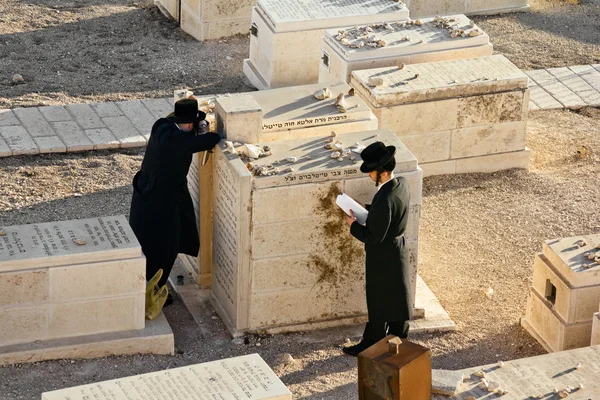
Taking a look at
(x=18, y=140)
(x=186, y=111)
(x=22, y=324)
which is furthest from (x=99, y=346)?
(x=18, y=140)

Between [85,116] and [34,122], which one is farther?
[85,116]

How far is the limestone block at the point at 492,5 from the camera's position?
16547 mm

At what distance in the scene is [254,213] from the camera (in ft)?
29.9

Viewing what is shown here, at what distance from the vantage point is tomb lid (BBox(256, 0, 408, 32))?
44.6 feet

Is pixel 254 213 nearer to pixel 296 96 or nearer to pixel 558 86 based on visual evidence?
pixel 296 96

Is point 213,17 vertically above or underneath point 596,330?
underneath

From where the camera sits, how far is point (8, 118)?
12859mm

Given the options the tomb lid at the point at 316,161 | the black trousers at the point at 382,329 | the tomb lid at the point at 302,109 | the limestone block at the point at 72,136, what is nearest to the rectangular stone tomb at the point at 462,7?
the limestone block at the point at 72,136

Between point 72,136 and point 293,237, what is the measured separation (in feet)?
13.4

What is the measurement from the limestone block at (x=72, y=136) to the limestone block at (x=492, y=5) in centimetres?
618

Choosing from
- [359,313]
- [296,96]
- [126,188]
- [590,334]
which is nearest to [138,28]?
[126,188]

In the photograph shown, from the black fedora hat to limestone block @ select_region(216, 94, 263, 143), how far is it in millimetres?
1147

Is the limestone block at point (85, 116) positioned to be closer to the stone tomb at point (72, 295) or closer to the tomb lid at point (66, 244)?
the tomb lid at point (66, 244)

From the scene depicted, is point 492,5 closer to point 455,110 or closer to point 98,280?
point 455,110
